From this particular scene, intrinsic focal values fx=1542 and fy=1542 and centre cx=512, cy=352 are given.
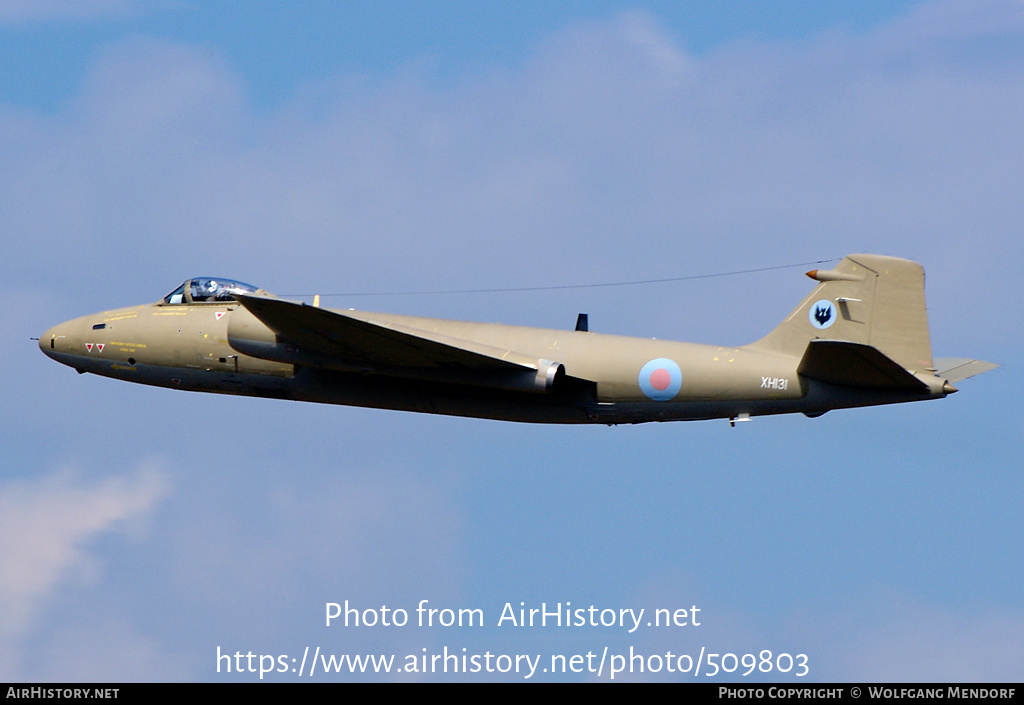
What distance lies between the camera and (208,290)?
125 feet

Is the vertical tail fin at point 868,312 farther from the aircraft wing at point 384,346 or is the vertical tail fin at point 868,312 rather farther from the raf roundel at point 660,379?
the aircraft wing at point 384,346

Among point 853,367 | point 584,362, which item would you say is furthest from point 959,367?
point 584,362

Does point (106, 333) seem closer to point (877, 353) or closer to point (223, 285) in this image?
point (223, 285)

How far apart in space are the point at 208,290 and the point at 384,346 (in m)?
6.27

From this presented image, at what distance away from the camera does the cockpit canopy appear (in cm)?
3803

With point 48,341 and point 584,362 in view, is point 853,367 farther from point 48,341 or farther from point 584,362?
point 48,341

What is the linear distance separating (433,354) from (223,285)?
6.92 m

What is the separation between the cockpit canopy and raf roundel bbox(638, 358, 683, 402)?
10.2 m

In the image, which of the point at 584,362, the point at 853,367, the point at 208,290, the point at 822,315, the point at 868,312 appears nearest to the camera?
the point at 853,367

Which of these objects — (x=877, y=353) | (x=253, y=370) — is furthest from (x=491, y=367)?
(x=877, y=353)

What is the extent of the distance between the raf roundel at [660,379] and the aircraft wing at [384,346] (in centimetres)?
190

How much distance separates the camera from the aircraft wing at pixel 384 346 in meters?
33.4

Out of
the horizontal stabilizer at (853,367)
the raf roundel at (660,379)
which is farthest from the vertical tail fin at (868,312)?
the raf roundel at (660,379)
